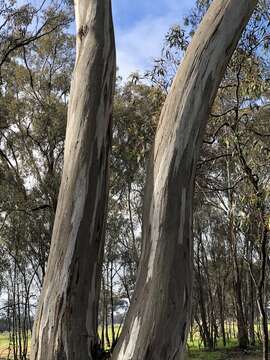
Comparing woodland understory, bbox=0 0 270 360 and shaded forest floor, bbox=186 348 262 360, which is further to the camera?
shaded forest floor, bbox=186 348 262 360

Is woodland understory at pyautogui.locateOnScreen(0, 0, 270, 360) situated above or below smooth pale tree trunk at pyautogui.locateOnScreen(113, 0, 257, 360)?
above

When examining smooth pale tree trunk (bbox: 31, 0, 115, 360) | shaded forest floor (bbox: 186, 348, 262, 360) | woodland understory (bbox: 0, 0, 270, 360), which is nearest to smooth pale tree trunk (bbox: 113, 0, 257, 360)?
smooth pale tree trunk (bbox: 31, 0, 115, 360)

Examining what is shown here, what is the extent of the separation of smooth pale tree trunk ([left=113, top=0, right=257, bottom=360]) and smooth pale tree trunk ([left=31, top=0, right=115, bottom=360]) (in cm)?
17

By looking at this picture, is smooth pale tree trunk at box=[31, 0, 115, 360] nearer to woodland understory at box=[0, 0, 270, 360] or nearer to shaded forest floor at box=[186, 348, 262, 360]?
woodland understory at box=[0, 0, 270, 360]

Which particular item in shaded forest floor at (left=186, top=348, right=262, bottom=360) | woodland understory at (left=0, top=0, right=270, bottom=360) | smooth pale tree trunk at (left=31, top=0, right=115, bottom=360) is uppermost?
woodland understory at (left=0, top=0, right=270, bottom=360)

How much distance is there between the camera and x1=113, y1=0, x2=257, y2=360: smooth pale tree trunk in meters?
1.81

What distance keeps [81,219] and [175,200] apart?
36 centimetres

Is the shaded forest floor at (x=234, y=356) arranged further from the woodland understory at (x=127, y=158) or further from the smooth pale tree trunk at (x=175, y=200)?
the smooth pale tree trunk at (x=175, y=200)

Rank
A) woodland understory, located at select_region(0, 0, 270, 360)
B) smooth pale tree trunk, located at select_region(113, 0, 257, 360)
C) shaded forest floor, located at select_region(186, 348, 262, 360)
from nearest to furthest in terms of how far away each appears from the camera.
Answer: smooth pale tree trunk, located at select_region(113, 0, 257, 360), woodland understory, located at select_region(0, 0, 270, 360), shaded forest floor, located at select_region(186, 348, 262, 360)

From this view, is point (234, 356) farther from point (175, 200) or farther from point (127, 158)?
point (175, 200)

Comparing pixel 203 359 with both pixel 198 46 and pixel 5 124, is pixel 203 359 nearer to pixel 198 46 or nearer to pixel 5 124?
pixel 5 124

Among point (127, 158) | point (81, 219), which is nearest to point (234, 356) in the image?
point (127, 158)

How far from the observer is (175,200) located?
1.94 meters

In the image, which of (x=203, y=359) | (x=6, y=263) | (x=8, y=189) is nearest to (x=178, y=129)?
(x=8, y=189)
